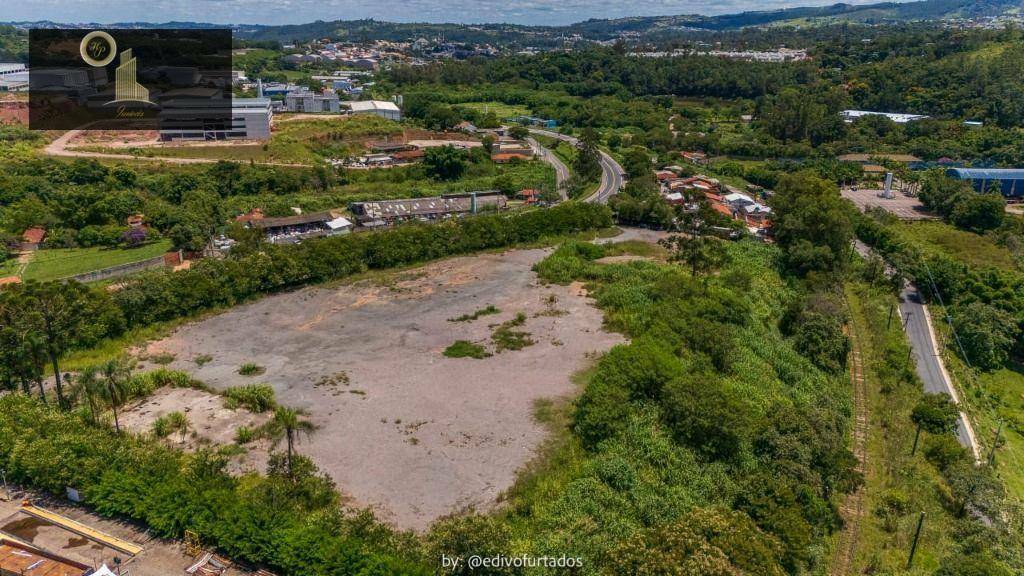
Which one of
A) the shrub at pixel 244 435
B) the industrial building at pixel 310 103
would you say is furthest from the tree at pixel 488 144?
the shrub at pixel 244 435

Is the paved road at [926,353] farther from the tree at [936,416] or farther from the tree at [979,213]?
the tree at [979,213]

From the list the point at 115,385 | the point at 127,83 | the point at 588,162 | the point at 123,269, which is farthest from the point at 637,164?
the point at 127,83

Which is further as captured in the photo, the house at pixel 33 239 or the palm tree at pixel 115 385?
the house at pixel 33 239

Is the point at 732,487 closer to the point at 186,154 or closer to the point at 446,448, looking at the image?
the point at 446,448

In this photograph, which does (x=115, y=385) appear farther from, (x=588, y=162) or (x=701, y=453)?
(x=588, y=162)

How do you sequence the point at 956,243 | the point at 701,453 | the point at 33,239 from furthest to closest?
the point at 956,243
the point at 33,239
the point at 701,453
